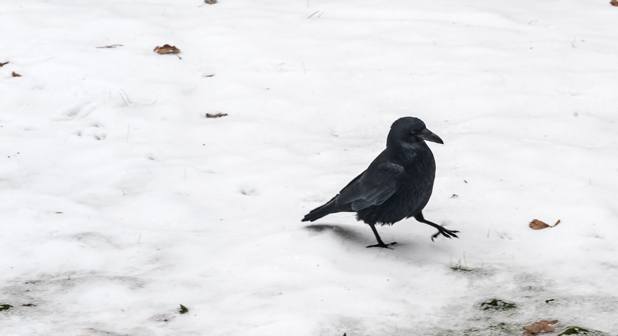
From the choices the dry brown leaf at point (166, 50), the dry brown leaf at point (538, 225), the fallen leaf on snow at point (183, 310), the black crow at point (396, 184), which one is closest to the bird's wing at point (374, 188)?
the black crow at point (396, 184)

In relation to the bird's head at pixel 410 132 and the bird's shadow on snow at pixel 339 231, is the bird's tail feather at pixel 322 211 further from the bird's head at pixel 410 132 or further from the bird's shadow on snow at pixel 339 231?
the bird's head at pixel 410 132

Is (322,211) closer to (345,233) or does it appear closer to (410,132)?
(345,233)

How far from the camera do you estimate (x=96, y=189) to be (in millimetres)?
6996

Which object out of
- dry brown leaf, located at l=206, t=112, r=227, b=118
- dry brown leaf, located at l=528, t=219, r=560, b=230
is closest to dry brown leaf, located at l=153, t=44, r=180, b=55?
dry brown leaf, located at l=206, t=112, r=227, b=118

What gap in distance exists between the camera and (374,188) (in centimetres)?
573

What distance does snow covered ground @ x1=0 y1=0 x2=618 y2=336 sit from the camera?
4973 millimetres

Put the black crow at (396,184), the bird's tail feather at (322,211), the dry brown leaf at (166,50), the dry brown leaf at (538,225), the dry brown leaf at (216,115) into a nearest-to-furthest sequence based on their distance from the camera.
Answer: the black crow at (396,184)
the bird's tail feather at (322,211)
the dry brown leaf at (538,225)
the dry brown leaf at (216,115)
the dry brown leaf at (166,50)

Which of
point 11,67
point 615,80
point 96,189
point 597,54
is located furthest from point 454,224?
point 11,67

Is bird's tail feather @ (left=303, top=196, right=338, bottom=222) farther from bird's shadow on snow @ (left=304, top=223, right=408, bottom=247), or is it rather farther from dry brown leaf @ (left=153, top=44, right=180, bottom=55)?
dry brown leaf @ (left=153, top=44, right=180, bottom=55)

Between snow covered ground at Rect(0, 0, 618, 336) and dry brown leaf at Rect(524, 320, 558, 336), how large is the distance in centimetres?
7

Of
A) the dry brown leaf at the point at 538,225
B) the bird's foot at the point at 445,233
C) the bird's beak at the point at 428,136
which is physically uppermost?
the bird's beak at the point at 428,136

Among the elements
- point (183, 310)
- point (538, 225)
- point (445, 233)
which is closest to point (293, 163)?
point (445, 233)

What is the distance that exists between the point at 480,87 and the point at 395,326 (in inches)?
185

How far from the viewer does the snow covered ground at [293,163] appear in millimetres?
4973
